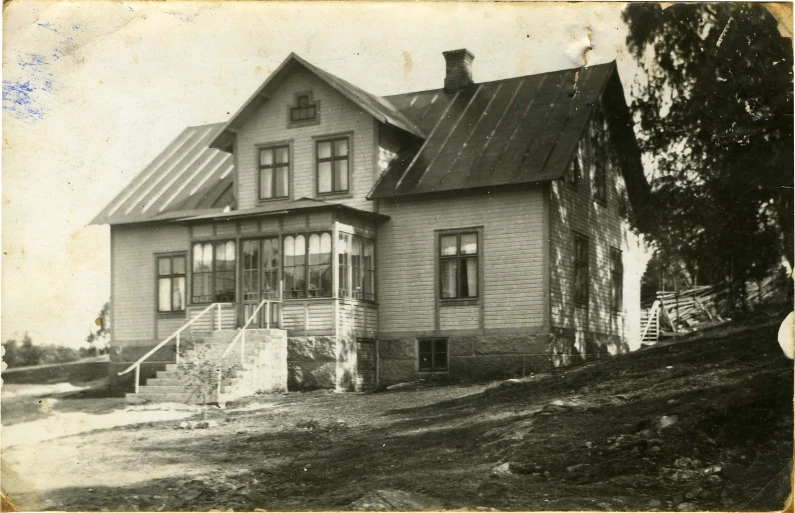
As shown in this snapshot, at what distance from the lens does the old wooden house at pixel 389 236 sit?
1594 centimetres

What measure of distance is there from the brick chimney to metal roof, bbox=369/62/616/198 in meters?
0.60

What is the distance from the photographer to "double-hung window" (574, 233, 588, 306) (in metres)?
16.8

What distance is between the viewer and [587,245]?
17.3 metres

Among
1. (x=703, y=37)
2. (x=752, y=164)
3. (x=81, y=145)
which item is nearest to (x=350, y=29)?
(x=81, y=145)

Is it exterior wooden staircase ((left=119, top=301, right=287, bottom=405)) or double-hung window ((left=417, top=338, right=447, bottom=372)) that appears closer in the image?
exterior wooden staircase ((left=119, top=301, right=287, bottom=405))

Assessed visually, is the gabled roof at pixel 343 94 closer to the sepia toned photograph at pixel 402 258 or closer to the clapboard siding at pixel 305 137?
the sepia toned photograph at pixel 402 258

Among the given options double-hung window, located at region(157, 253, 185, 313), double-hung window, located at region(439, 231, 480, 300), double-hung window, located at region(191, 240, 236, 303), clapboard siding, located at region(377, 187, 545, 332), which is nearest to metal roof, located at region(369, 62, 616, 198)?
clapboard siding, located at region(377, 187, 545, 332)

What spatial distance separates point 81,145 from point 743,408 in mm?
10514

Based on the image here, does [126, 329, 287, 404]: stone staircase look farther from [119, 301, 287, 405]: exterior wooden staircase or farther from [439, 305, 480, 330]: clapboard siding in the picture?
[439, 305, 480, 330]: clapboard siding

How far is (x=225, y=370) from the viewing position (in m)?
14.7

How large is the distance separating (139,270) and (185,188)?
2.11 meters

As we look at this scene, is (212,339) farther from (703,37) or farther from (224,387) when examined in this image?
(703,37)

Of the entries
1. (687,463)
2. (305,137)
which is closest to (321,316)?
(305,137)

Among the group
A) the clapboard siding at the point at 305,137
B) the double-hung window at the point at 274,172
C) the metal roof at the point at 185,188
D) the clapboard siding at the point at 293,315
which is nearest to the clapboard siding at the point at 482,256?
the clapboard siding at the point at 305,137
